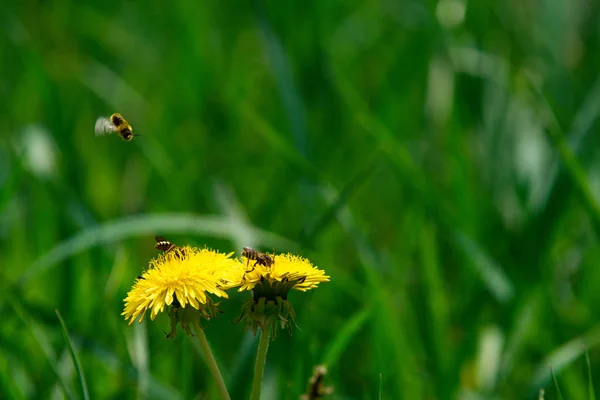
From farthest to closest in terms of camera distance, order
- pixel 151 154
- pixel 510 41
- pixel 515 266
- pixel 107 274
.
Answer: pixel 510 41 < pixel 151 154 < pixel 107 274 < pixel 515 266

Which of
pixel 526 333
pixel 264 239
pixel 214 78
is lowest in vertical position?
pixel 526 333

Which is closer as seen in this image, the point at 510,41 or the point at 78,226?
the point at 78,226

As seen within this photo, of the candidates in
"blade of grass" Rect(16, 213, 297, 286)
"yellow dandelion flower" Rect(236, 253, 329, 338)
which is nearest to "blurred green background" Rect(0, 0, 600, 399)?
"blade of grass" Rect(16, 213, 297, 286)

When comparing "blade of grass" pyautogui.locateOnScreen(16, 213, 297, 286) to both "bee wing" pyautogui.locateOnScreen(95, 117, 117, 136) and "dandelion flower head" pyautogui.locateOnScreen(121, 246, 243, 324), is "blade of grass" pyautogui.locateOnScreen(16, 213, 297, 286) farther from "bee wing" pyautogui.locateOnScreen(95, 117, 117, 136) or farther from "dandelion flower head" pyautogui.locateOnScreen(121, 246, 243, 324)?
"dandelion flower head" pyautogui.locateOnScreen(121, 246, 243, 324)

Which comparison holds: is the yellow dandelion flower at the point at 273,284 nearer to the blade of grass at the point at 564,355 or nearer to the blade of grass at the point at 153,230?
the blade of grass at the point at 564,355

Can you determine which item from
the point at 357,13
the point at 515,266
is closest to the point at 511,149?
the point at 515,266

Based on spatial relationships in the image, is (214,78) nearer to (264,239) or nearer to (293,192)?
(293,192)

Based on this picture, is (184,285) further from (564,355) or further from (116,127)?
(564,355)

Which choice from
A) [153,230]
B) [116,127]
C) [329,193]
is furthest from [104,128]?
[329,193]
